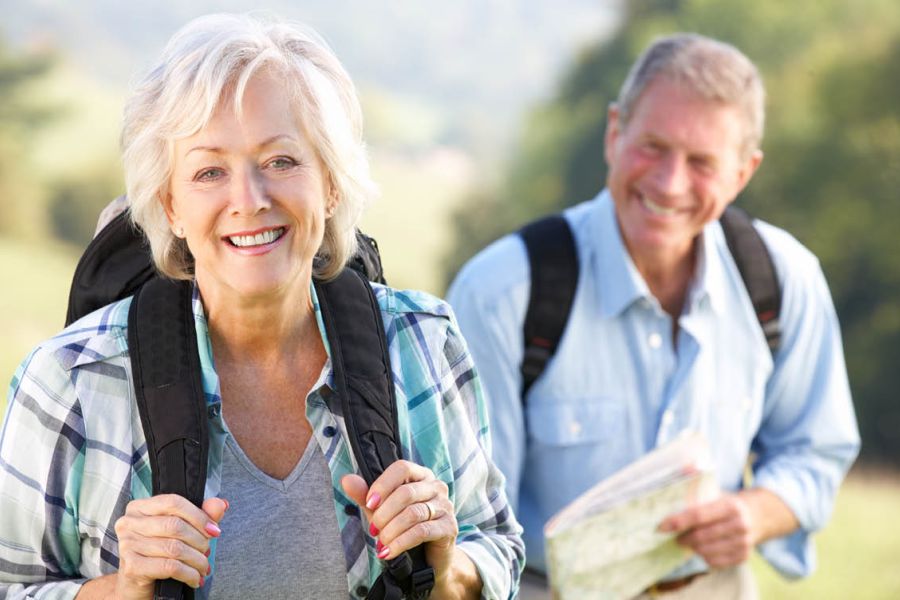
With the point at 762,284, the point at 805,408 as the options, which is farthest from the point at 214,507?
the point at 805,408

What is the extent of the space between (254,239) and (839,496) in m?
5.33

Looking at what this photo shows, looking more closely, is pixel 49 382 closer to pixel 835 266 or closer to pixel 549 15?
pixel 835 266

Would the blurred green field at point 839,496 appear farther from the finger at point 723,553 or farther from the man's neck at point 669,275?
the man's neck at point 669,275

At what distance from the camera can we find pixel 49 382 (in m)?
1.84

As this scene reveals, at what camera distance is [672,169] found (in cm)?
305

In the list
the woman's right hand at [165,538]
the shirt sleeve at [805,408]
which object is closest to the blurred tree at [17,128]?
the shirt sleeve at [805,408]

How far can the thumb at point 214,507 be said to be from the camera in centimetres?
173

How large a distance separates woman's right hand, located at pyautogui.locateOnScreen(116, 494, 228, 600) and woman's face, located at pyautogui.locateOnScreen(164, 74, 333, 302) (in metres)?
0.38

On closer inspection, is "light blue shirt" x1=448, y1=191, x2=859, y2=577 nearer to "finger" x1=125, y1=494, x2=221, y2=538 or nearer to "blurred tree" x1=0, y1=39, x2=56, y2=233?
"finger" x1=125, y1=494, x2=221, y2=538

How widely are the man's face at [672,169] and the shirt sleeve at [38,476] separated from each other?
5.38 ft

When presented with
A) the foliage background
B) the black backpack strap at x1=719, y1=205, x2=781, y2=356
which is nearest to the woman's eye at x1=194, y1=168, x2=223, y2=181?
the black backpack strap at x1=719, y1=205, x2=781, y2=356

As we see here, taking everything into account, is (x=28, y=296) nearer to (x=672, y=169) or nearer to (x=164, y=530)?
(x=672, y=169)

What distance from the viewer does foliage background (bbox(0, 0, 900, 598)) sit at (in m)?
7.23

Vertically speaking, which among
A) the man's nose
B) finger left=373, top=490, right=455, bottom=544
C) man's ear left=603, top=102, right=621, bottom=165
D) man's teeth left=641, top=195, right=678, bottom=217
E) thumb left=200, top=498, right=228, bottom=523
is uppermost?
man's ear left=603, top=102, right=621, bottom=165
